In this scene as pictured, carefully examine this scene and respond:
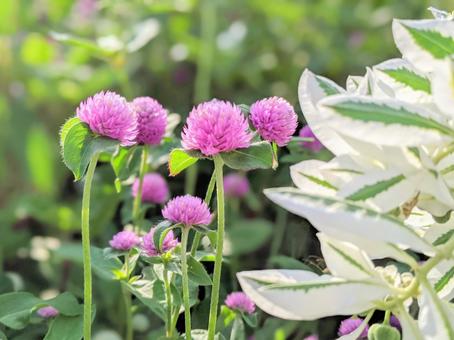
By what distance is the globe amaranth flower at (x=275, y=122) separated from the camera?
2.98ft

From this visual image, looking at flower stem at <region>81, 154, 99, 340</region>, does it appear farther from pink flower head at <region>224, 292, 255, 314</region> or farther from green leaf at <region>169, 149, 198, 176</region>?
pink flower head at <region>224, 292, 255, 314</region>

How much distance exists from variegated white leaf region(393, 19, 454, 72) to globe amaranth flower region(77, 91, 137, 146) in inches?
10.4

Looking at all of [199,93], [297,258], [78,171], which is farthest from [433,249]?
[199,93]

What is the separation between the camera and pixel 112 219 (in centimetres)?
166

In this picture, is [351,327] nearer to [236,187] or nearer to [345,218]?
[345,218]

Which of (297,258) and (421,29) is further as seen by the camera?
(297,258)

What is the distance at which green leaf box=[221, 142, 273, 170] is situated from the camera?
0.84m

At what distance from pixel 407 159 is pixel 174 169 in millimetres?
241

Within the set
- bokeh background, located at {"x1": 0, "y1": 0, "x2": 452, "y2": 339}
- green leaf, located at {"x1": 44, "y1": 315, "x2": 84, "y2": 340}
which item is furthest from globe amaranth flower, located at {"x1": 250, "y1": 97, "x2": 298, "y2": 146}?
bokeh background, located at {"x1": 0, "y1": 0, "x2": 452, "y2": 339}

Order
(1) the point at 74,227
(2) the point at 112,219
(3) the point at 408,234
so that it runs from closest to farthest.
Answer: (3) the point at 408,234 → (2) the point at 112,219 → (1) the point at 74,227

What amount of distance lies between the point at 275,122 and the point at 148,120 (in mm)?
192

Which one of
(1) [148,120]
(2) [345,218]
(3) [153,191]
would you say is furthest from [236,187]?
(2) [345,218]

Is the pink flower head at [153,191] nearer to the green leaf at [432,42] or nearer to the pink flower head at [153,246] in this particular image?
the pink flower head at [153,246]

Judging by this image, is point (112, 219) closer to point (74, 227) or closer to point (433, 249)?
point (74, 227)
